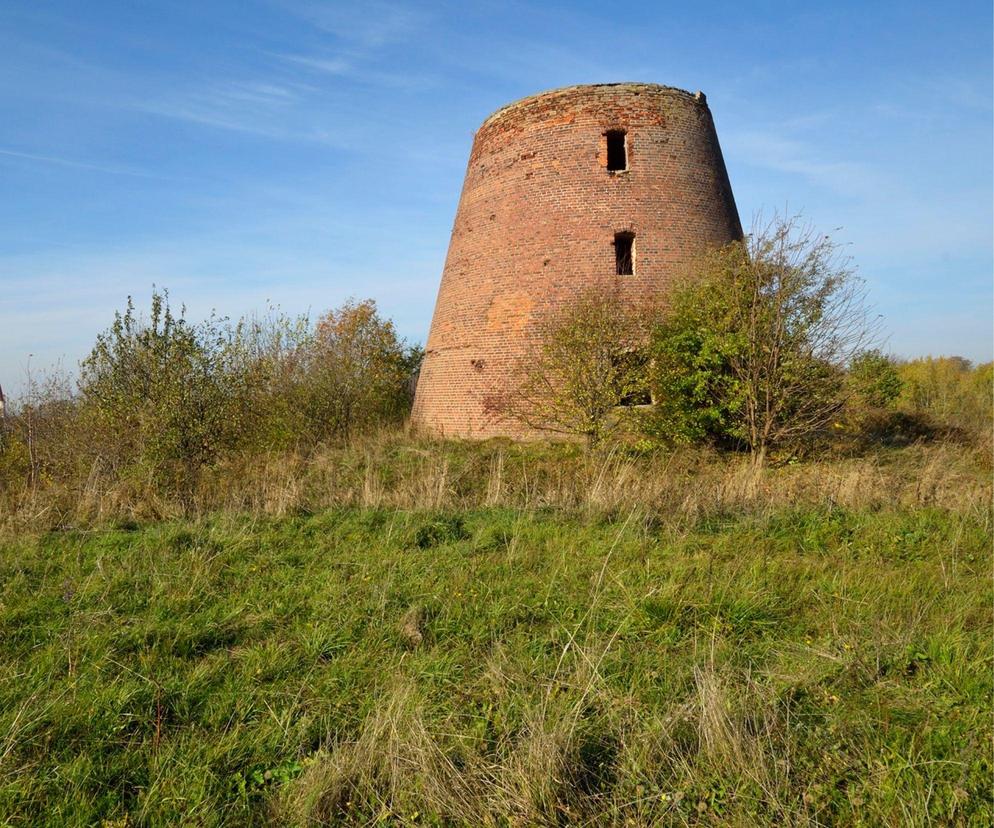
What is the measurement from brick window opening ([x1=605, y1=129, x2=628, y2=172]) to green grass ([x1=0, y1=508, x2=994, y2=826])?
10.1m

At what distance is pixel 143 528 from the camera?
6496mm

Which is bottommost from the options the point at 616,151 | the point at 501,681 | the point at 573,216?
the point at 501,681

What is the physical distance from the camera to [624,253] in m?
13.2

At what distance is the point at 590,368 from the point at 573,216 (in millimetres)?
3975

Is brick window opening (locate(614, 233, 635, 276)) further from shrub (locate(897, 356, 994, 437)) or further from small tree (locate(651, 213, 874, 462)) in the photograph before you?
shrub (locate(897, 356, 994, 437))

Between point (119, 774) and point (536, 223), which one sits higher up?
point (536, 223)

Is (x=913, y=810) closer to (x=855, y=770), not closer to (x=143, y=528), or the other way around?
(x=855, y=770)

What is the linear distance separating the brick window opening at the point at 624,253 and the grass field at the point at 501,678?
8.13 metres

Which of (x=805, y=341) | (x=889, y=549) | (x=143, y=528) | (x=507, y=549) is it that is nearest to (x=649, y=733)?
(x=507, y=549)

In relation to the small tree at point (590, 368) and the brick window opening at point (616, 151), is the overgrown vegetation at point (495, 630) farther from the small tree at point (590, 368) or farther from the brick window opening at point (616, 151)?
the brick window opening at point (616, 151)

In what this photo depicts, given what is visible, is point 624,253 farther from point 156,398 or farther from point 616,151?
point 156,398

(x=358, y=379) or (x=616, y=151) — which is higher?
(x=616, y=151)

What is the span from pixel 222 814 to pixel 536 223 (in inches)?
473

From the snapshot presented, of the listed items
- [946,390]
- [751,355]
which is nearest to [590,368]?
[751,355]
